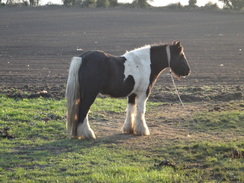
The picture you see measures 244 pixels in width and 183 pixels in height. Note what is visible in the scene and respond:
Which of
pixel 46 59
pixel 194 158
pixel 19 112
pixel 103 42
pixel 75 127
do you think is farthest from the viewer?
pixel 103 42

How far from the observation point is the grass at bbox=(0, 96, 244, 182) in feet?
21.9

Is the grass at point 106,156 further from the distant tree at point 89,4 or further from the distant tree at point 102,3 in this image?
the distant tree at point 102,3

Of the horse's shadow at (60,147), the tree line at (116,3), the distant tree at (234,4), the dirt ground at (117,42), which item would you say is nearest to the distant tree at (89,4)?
the tree line at (116,3)

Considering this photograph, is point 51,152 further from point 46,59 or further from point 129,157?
point 46,59

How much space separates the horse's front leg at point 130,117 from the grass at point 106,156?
3.37ft

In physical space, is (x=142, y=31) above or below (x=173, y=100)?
above

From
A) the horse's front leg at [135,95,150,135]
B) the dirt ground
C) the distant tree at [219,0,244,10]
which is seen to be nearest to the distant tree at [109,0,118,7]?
the dirt ground

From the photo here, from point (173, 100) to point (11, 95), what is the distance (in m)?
6.07

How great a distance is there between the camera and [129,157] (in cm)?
789

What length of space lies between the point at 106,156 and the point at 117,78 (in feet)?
7.36

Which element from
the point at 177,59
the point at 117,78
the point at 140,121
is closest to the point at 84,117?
the point at 117,78

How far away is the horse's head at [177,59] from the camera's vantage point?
10.6 metres

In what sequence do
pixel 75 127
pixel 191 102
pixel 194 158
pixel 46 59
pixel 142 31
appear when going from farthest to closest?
pixel 142 31 < pixel 46 59 < pixel 191 102 < pixel 75 127 < pixel 194 158

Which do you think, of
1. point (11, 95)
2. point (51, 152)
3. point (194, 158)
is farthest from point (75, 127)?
point (11, 95)
